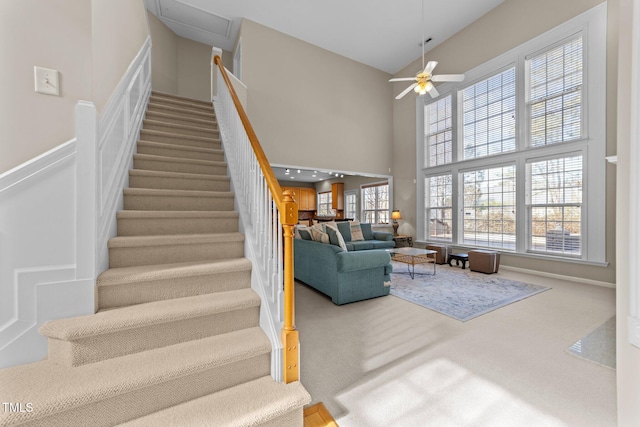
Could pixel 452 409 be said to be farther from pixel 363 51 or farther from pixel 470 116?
pixel 363 51

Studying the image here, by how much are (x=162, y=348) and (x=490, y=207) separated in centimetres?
631

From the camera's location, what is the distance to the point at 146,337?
1450 millimetres

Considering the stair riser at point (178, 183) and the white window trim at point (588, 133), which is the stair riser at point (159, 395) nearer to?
the stair riser at point (178, 183)

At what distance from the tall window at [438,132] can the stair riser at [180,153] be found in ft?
18.2

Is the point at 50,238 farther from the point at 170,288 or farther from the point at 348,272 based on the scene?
the point at 348,272

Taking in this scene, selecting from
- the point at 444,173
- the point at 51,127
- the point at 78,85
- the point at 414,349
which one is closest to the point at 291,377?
the point at 414,349

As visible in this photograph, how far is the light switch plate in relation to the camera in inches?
54.3

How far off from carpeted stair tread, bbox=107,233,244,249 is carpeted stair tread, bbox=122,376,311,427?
3.41 ft

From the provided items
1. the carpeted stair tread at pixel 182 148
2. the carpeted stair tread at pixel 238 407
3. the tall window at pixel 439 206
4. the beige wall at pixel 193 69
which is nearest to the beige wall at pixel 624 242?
the carpeted stair tread at pixel 238 407

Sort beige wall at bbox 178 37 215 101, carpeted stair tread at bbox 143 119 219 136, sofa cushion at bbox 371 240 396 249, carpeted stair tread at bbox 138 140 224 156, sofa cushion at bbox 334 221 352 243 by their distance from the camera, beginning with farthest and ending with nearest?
beige wall at bbox 178 37 215 101, sofa cushion at bbox 334 221 352 243, sofa cushion at bbox 371 240 396 249, carpeted stair tread at bbox 143 119 219 136, carpeted stair tread at bbox 138 140 224 156

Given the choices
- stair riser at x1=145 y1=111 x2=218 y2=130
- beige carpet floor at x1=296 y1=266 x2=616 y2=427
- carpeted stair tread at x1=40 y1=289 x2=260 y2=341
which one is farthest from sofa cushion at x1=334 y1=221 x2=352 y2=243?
carpeted stair tread at x1=40 y1=289 x2=260 y2=341

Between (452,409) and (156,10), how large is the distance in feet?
26.4

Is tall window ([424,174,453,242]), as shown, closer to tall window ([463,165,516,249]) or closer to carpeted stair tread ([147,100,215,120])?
tall window ([463,165,516,249])

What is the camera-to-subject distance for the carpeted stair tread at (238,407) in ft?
3.95
